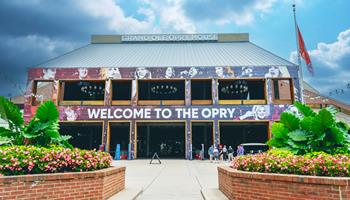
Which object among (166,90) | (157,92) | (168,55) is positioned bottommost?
(157,92)

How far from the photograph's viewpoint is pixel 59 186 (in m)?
5.43

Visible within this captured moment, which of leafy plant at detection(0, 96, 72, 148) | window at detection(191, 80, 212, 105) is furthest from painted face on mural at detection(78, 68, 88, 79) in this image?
leafy plant at detection(0, 96, 72, 148)

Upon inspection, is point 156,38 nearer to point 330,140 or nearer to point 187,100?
point 187,100

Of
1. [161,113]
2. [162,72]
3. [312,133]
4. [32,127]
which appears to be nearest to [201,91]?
[162,72]

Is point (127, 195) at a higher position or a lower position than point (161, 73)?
lower

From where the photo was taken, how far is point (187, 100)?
84.9 feet

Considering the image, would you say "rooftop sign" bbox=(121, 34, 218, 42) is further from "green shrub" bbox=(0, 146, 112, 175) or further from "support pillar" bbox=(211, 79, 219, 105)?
"green shrub" bbox=(0, 146, 112, 175)

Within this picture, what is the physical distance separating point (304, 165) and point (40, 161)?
5.76 m

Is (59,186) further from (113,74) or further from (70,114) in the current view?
(70,114)

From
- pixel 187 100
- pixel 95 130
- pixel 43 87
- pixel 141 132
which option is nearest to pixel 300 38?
pixel 187 100

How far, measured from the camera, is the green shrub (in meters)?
5.23

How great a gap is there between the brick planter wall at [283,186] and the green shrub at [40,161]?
12.0 feet

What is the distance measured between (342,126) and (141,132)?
1081 inches

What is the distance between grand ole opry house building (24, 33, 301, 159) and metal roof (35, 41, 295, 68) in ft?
0.39
